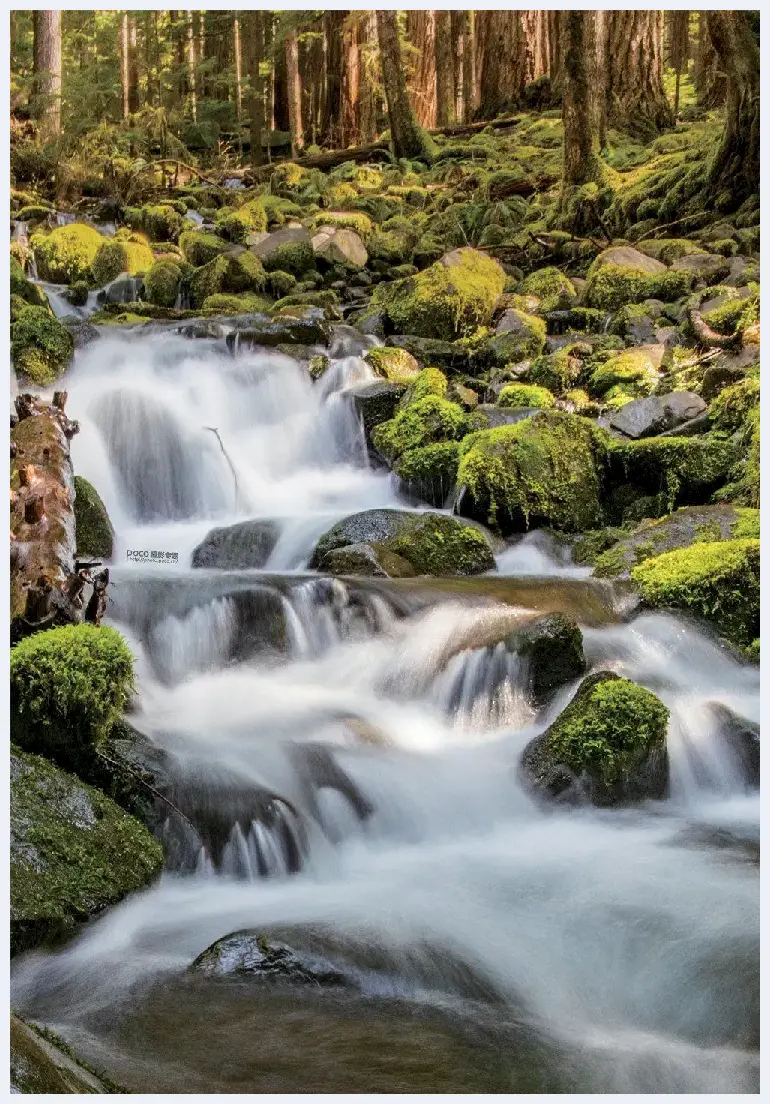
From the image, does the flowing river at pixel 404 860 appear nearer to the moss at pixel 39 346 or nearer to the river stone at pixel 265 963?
the river stone at pixel 265 963

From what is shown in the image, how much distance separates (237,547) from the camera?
5.79m

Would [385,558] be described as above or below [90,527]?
below

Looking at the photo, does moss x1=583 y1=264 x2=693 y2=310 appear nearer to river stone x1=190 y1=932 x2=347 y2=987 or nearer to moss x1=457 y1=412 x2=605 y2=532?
moss x1=457 y1=412 x2=605 y2=532

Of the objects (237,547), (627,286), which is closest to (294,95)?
(627,286)

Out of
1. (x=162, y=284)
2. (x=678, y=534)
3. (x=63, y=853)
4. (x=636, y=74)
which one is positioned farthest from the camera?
(x=636, y=74)

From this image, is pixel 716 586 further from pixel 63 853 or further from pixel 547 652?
pixel 63 853

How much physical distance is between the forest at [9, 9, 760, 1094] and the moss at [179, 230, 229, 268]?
0.18 feet

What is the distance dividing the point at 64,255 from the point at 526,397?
4.54 m

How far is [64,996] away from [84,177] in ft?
29.7

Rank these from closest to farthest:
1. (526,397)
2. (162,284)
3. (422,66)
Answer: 1. (526,397)
2. (162,284)
3. (422,66)

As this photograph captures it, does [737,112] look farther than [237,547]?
Yes

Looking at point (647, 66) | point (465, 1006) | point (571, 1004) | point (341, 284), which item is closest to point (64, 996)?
point (465, 1006)

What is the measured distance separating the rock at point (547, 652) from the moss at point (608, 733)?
37 cm
